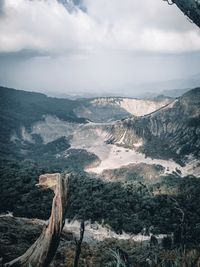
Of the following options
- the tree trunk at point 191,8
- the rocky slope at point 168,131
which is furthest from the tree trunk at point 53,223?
the rocky slope at point 168,131

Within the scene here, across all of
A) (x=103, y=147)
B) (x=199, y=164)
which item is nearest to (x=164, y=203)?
(x=199, y=164)

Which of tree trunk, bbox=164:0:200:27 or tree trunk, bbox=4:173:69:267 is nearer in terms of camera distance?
tree trunk, bbox=4:173:69:267

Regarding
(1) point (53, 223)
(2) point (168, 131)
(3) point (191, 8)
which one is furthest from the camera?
(2) point (168, 131)

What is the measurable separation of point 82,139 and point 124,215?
135700mm

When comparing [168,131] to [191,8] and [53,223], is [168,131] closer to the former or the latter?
[191,8]

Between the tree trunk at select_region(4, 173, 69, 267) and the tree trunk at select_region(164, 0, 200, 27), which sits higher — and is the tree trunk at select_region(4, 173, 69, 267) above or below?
below

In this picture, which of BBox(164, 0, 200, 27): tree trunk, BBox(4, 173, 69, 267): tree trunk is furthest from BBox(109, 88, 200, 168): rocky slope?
BBox(4, 173, 69, 267): tree trunk

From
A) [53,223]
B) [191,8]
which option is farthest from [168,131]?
[53,223]

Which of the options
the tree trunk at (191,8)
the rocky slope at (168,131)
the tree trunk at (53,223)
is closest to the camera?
the tree trunk at (53,223)

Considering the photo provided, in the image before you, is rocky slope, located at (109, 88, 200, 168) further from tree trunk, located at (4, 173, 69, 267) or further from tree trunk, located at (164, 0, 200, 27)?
tree trunk, located at (4, 173, 69, 267)

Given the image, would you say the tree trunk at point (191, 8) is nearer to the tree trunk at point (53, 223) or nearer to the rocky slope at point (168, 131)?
the tree trunk at point (53, 223)

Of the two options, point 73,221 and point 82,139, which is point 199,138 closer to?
point 82,139

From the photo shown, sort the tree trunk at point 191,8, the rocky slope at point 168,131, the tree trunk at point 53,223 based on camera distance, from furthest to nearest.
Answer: the rocky slope at point 168,131
the tree trunk at point 191,8
the tree trunk at point 53,223

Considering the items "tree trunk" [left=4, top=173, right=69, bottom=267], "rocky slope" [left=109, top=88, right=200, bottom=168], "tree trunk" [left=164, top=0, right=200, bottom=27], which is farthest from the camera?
"rocky slope" [left=109, top=88, right=200, bottom=168]
